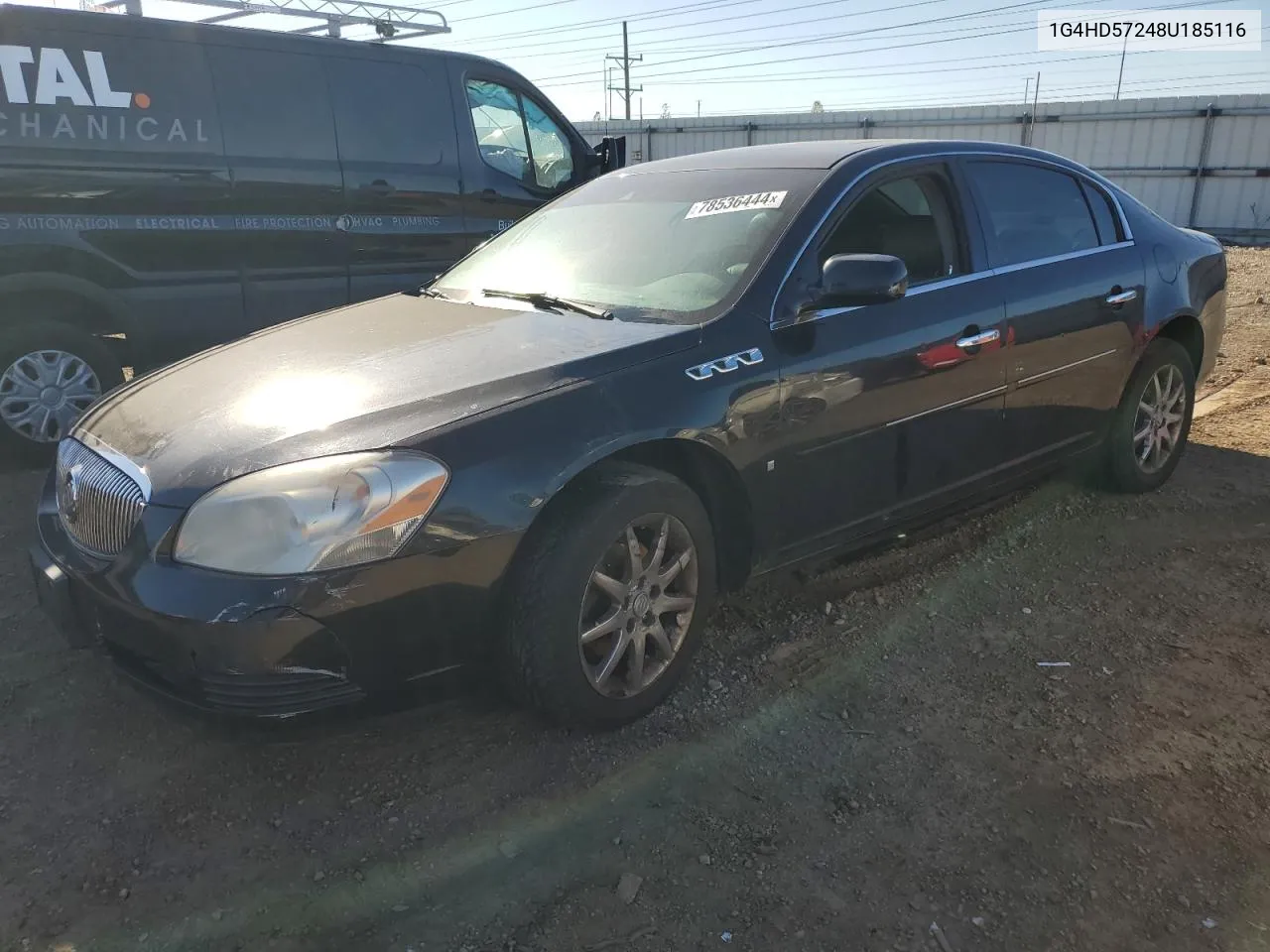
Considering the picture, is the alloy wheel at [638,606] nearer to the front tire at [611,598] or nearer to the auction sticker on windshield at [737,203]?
the front tire at [611,598]

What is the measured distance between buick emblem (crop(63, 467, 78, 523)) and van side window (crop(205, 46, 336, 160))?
3.13 metres

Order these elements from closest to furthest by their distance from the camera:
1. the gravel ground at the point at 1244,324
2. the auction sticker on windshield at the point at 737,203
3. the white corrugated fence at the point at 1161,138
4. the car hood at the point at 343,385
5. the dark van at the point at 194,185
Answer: the car hood at the point at 343,385 → the auction sticker on windshield at the point at 737,203 → the dark van at the point at 194,185 → the gravel ground at the point at 1244,324 → the white corrugated fence at the point at 1161,138

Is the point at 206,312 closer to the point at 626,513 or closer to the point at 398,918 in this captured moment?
the point at 626,513

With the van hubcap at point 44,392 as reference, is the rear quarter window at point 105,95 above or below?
above

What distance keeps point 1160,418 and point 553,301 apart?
3169mm

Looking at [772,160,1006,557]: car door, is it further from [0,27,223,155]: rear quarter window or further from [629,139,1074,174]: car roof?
[0,27,223,155]: rear quarter window

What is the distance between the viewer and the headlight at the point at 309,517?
2.17 meters

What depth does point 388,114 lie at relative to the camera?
585cm

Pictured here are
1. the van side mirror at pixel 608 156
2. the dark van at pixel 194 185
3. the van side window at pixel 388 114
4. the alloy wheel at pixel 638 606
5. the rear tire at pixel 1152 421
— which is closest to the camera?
the alloy wheel at pixel 638 606

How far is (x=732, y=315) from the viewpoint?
2.87m

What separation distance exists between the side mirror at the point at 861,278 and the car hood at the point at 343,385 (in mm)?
488

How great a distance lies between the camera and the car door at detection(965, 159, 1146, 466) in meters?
3.71

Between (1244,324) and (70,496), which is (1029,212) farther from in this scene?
(1244,324)

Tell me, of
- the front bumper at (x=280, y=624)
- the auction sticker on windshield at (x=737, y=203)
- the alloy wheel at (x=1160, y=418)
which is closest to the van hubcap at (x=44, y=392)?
the front bumper at (x=280, y=624)
